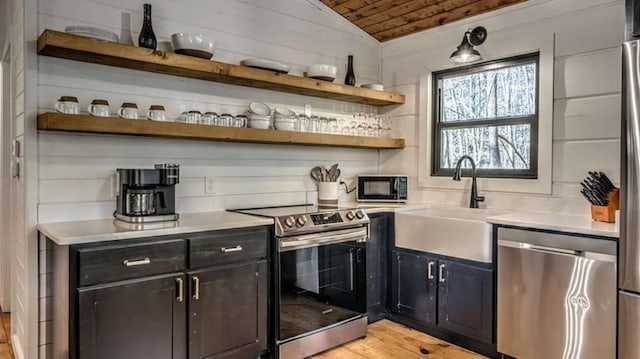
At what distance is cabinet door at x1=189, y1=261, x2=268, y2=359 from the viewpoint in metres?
2.40

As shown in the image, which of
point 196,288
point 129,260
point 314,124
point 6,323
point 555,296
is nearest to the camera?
point 129,260

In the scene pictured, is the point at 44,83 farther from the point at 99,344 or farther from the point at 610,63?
the point at 610,63

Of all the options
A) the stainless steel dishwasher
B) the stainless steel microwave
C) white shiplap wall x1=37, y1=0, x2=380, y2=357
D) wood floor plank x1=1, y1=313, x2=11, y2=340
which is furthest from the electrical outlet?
the stainless steel dishwasher

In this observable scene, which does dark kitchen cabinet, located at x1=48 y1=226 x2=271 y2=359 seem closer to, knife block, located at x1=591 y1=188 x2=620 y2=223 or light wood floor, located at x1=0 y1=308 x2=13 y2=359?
light wood floor, located at x1=0 y1=308 x2=13 y2=359

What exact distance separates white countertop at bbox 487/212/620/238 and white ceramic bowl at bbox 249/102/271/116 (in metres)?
1.80

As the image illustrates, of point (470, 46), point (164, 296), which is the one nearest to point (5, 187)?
point (164, 296)

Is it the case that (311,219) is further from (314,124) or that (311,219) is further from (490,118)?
(490,118)

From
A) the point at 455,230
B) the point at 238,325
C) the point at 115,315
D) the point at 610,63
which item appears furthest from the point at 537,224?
the point at 115,315

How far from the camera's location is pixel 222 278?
2.50 m

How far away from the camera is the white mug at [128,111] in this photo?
8.49ft

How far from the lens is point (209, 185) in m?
3.15

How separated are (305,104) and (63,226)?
208 centimetres

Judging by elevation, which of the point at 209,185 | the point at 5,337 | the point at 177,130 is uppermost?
the point at 177,130

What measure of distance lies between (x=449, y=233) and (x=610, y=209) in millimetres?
966
